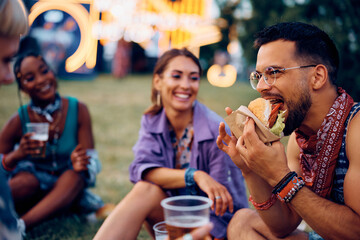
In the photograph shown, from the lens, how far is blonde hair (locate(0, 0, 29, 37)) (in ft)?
4.62

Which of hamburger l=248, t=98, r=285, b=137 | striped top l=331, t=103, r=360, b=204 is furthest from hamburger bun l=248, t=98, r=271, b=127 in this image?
striped top l=331, t=103, r=360, b=204

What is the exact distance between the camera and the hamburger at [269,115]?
2238 millimetres

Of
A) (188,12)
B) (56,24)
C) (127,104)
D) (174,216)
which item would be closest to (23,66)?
(174,216)

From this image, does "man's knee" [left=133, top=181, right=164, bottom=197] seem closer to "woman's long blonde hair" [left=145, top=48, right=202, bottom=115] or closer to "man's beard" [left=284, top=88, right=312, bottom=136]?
"woman's long blonde hair" [left=145, top=48, right=202, bottom=115]

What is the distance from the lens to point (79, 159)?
368 centimetres

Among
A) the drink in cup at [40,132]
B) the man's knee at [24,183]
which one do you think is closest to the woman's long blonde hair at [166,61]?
the drink in cup at [40,132]

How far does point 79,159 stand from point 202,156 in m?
1.41

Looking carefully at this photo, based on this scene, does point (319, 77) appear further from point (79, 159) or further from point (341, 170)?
point (79, 159)

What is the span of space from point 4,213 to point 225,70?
3258 cm

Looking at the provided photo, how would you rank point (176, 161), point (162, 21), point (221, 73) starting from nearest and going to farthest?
Result: point (176, 161) → point (162, 21) → point (221, 73)

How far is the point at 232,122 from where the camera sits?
236cm

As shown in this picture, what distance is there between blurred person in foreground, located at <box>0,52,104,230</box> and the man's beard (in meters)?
2.32

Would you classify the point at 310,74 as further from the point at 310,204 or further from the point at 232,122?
the point at 310,204

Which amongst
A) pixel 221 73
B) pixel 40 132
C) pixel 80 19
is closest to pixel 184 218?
pixel 40 132
